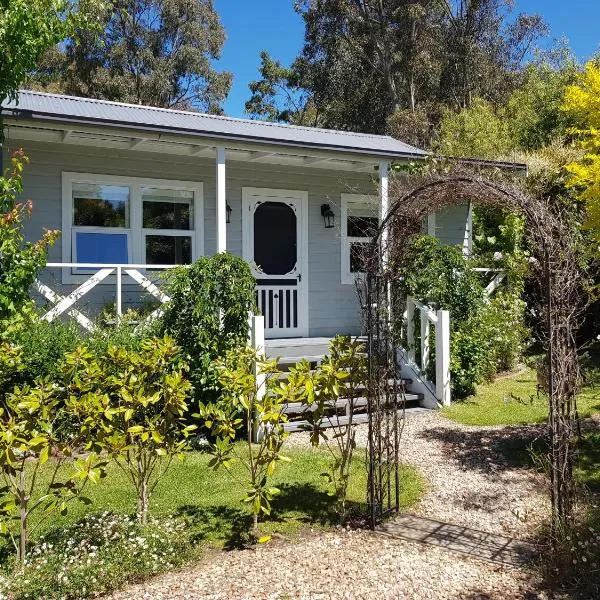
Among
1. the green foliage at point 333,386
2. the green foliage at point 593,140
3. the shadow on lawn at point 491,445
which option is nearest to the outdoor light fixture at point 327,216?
the shadow on lawn at point 491,445

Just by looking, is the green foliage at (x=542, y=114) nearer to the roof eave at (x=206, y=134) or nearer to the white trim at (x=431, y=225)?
the white trim at (x=431, y=225)

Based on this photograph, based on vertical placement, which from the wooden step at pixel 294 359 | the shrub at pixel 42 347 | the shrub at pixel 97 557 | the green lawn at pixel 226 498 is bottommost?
the green lawn at pixel 226 498

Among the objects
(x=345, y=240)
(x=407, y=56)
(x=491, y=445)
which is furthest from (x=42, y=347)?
(x=407, y=56)

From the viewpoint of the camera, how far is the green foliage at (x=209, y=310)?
6.84m

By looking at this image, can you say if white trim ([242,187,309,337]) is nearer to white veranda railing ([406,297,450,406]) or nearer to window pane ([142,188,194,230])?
window pane ([142,188,194,230])

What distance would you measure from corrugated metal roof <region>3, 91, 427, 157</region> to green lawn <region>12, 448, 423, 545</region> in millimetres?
4261

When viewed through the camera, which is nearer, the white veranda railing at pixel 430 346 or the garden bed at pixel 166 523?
the garden bed at pixel 166 523

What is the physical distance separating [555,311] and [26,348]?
5323mm

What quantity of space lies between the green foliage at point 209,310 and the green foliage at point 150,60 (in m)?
21.4

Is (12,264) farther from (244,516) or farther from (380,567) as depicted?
(380,567)

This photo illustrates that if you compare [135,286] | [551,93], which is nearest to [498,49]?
[551,93]

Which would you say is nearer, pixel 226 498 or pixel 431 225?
pixel 226 498

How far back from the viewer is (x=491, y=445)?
21.5ft

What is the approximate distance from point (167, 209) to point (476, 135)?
10.5 meters
